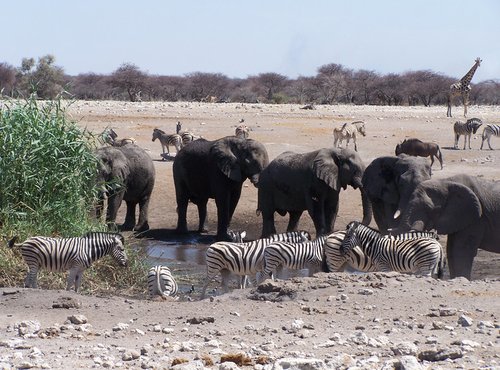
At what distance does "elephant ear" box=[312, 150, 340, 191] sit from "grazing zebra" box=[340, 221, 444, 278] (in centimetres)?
508

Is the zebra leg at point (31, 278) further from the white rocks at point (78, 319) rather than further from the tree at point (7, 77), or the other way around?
the tree at point (7, 77)

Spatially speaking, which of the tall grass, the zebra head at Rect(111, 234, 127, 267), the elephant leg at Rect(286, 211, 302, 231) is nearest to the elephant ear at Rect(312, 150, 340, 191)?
the elephant leg at Rect(286, 211, 302, 231)

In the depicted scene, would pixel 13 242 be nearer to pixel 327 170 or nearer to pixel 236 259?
pixel 236 259

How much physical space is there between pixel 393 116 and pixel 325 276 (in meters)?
30.7

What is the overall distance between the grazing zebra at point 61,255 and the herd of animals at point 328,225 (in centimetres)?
1

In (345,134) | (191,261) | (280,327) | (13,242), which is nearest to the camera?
(280,327)

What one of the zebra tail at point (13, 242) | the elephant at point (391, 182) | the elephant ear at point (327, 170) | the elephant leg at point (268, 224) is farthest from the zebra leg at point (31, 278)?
the elephant leg at point (268, 224)

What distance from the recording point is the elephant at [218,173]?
1962 centimetres

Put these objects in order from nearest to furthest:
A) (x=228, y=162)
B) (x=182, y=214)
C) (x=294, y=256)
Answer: (x=294, y=256)
(x=228, y=162)
(x=182, y=214)

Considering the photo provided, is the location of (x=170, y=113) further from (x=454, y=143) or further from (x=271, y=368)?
(x=271, y=368)

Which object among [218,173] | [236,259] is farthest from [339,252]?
[218,173]

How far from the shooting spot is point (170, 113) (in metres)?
41.2

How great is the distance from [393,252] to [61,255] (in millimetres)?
3506

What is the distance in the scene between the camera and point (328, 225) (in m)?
18.0
